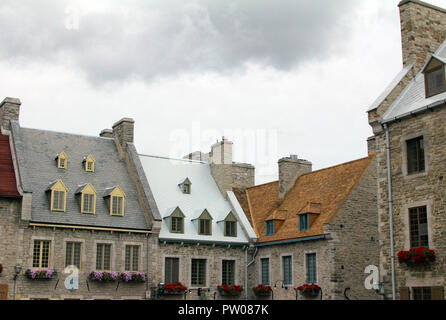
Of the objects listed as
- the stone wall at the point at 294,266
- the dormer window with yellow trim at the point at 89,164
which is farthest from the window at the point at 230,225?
the dormer window with yellow trim at the point at 89,164

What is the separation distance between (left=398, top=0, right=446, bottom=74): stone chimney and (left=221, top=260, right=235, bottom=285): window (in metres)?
15.6

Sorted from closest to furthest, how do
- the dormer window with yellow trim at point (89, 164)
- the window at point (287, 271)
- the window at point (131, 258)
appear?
the window at point (131, 258), the window at point (287, 271), the dormer window with yellow trim at point (89, 164)

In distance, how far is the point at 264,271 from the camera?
36.1 metres

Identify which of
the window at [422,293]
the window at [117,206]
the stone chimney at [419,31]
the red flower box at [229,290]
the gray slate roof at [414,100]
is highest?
the stone chimney at [419,31]

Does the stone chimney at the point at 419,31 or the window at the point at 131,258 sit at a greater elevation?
the stone chimney at the point at 419,31

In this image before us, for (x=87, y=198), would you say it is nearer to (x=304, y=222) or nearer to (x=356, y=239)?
(x=304, y=222)

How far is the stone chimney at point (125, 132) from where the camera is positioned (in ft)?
125

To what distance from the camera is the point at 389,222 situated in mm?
25156

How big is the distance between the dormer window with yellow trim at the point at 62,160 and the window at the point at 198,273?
915cm

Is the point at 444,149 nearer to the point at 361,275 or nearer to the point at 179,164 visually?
the point at 361,275

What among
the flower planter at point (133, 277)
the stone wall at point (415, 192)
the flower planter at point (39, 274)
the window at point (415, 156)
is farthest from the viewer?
the flower planter at point (133, 277)

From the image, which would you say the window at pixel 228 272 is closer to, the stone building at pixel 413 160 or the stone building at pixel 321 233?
the stone building at pixel 321 233
